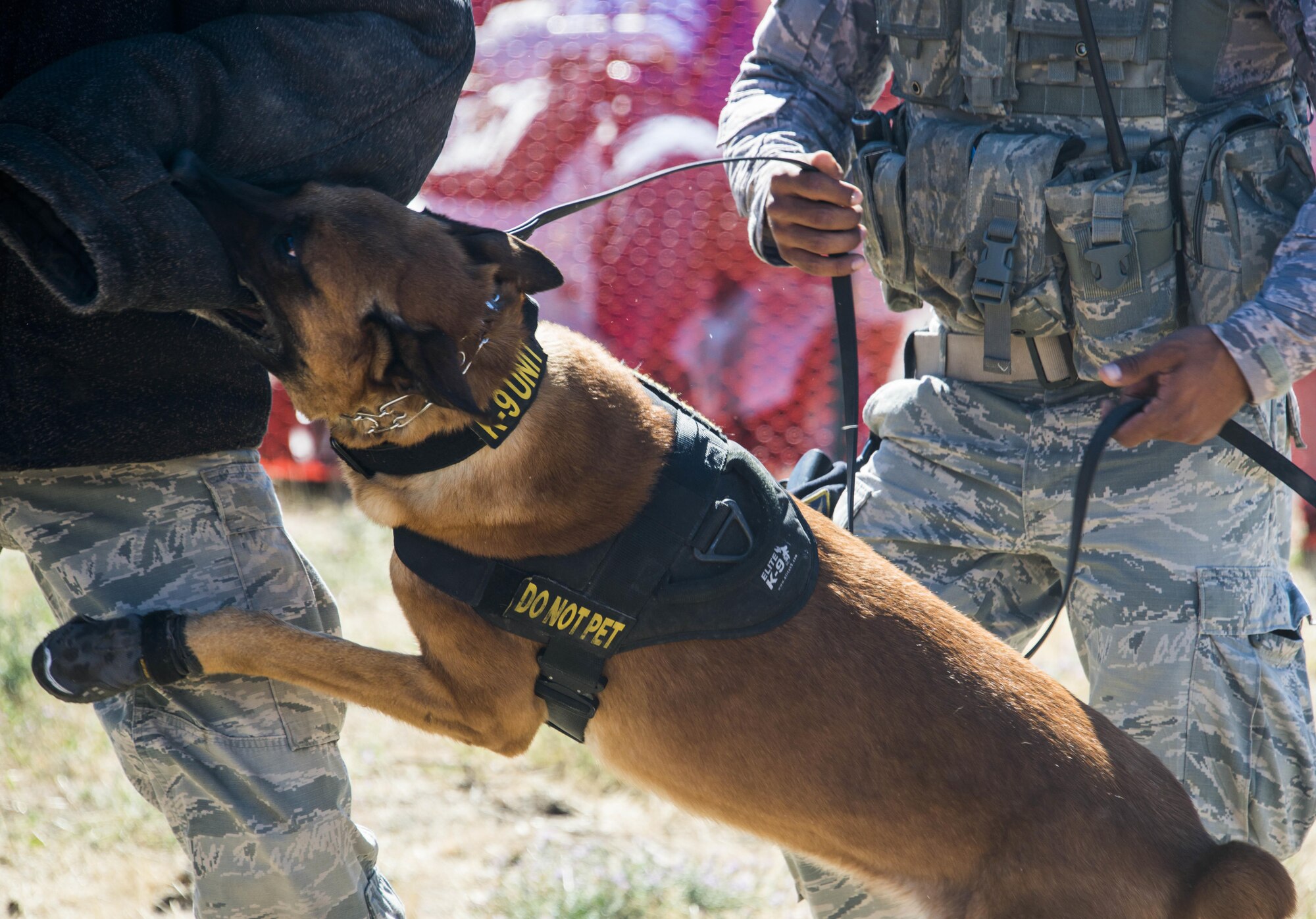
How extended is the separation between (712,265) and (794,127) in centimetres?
318

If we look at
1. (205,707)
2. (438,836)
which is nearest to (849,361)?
(205,707)

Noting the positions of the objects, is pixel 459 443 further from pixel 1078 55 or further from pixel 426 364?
pixel 1078 55

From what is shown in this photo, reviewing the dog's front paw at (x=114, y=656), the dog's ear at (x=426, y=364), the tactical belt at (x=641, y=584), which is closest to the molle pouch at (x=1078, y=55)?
the tactical belt at (x=641, y=584)

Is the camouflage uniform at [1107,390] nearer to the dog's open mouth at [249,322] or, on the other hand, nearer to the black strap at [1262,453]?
the black strap at [1262,453]

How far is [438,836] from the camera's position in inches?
137

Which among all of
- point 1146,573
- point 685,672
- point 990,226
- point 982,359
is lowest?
point 685,672

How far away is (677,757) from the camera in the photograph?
222cm

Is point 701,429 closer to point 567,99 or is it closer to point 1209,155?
point 1209,155

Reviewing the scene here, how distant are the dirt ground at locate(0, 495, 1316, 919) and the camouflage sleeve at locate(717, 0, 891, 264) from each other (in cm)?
177

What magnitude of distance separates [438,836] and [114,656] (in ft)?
5.67

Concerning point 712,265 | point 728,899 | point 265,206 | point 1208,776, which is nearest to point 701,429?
point 265,206

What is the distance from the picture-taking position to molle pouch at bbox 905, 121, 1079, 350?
2.38 m

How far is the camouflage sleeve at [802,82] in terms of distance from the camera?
2.70 metres

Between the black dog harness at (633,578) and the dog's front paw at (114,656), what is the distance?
438 mm
